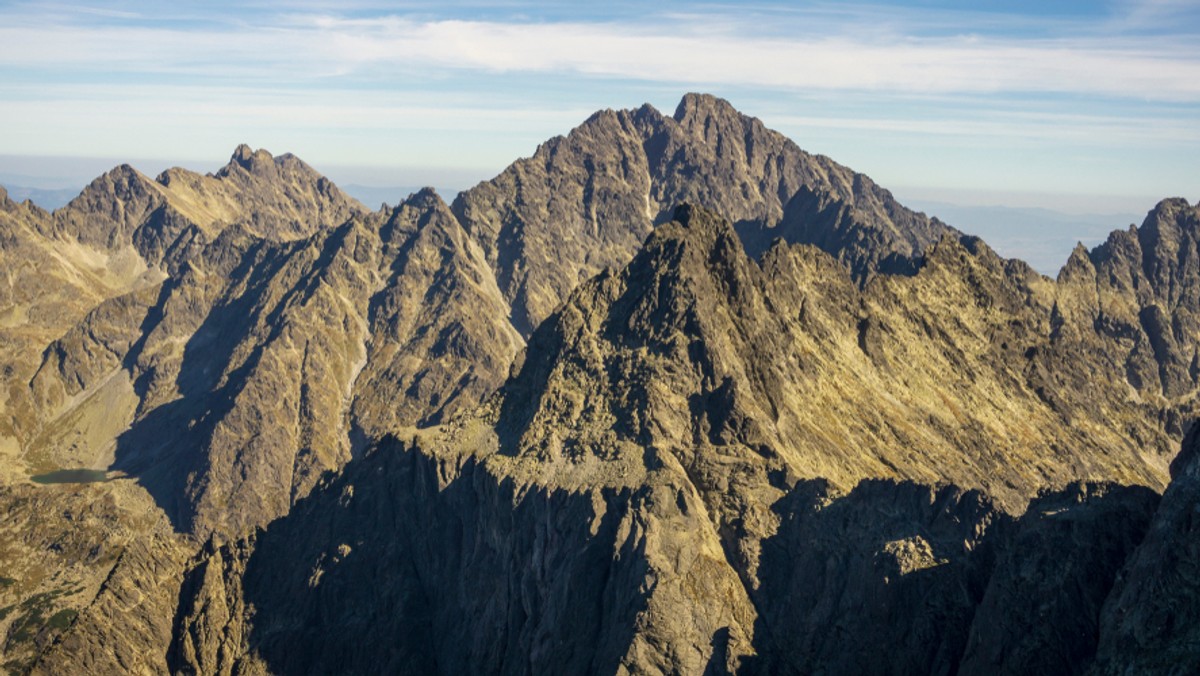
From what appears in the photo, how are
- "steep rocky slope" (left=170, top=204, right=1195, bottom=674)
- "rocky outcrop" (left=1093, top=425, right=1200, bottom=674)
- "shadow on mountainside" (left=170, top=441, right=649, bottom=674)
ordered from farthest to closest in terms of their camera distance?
"shadow on mountainside" (left=170, top=441, right=649, bottom=674) → "steep rocky slope" (left=170, top=204, right=1195, bottom=674) → "rocky outcrop" (left=1093, top=425, right=1200, bottom=674)

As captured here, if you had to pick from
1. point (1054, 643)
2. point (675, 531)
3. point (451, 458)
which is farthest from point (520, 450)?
point (1054, 643)

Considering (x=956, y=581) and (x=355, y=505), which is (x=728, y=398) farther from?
(x=355, y=505)

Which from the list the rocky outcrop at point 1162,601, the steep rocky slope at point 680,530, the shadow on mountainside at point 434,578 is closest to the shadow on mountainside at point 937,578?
the steep rocky slope at point 680,530

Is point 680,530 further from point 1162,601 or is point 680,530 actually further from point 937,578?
point 1162,601

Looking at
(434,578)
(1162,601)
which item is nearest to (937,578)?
(1162,601)

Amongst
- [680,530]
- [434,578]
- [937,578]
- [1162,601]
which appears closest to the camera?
[1162,601]

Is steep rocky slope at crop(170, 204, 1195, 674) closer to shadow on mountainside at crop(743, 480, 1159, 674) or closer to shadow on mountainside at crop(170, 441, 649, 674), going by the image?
shadow on mountainside at crop(743, 480, 1159, 674)

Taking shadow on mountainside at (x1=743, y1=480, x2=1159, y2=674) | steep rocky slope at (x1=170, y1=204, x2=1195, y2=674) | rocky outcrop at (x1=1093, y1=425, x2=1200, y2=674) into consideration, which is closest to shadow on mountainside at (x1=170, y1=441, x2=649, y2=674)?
steep rocky slope at (x1=170, y1=204, x2=1195, y2=674)

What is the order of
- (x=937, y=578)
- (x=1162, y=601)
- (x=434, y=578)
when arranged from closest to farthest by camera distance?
1. (x=1162, y=601)
2. (x=937, y=578)
3. (x=434, y=578)

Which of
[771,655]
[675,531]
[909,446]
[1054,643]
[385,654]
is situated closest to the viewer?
[1054,643]

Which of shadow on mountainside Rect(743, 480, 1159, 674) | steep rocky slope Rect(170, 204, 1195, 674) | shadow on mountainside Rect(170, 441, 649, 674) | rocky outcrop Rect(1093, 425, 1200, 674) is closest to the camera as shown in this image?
rocky outcrop Rect(1093, 425, 1200, 674)

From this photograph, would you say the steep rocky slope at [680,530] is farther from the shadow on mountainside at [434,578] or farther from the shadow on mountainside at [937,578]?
the shadow on mountainside at [434,578]
